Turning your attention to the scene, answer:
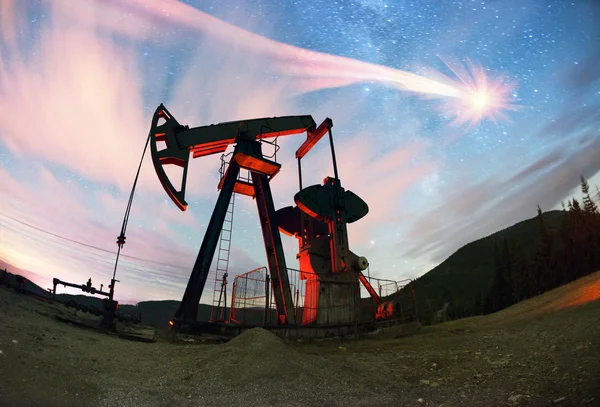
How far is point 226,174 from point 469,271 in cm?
10772

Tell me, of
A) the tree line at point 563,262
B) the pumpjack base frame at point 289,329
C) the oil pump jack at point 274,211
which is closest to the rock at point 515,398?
the pumpjack base frame at point 289,329

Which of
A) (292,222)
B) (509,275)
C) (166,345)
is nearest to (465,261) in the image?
(509,275)

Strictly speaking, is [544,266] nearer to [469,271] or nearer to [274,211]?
[274,211]

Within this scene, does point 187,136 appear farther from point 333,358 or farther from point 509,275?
point 509,275

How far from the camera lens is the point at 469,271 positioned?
105 m

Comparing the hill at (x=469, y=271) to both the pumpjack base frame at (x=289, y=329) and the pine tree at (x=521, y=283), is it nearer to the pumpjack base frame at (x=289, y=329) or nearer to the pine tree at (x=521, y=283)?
the pine tree at (x=521, y=283)

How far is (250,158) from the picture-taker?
1248 centimetres

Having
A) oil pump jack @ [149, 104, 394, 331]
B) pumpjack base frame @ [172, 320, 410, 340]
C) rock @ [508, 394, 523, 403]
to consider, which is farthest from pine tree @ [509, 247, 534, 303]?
rock @ [508, 394, 523, 403]

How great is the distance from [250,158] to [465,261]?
376 feet

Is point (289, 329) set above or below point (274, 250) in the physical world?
below

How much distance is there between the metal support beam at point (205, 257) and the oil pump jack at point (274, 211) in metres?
0.02

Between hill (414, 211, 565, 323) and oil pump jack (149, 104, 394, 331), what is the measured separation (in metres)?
75.2

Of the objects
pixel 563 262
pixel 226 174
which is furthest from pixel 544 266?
pixel 226 174

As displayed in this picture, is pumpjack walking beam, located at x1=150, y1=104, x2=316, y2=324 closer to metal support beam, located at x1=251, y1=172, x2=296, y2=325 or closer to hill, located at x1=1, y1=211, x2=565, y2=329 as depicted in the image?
metal support beam, located at x1=251, y1=172, x2=296, y2=325
